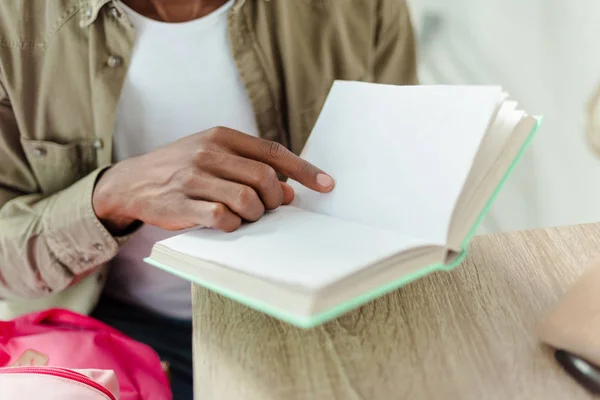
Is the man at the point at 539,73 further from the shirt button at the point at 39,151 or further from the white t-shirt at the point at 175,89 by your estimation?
the shirt button at the point at 39,151

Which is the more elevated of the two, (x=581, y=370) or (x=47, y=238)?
(x=581, y=370)

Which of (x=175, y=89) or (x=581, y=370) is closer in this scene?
(x=581, y=370)

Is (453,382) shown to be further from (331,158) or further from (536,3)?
(536,3)

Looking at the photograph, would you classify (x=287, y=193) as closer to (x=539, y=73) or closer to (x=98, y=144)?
(x=98, y=144)

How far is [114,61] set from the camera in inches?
24.8

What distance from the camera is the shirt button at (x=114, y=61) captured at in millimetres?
630

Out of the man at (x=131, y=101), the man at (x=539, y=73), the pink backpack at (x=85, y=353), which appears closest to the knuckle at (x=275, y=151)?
the man at (x=131, y=101)

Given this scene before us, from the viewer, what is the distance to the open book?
0.32 m

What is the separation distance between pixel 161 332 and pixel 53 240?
20 centimetres

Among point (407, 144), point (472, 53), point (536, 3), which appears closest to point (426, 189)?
point (407, 144)

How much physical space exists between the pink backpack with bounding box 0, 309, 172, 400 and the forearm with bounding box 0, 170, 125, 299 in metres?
0.05

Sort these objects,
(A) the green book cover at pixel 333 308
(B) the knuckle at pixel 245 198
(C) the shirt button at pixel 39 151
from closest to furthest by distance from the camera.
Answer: (A) the green book cover at pixel 333 308 < (B) the knuckle at pixel 245 198 < (C) the shirt button at pixel 39 151

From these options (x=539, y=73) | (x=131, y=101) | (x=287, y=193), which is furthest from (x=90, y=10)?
(x=539, y=73)

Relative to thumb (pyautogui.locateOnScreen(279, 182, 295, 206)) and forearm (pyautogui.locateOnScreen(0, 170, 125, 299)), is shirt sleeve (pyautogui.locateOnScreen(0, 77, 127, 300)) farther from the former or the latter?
thumb (pyautogui.locateOnScreen(279, 182, 295, 206))
